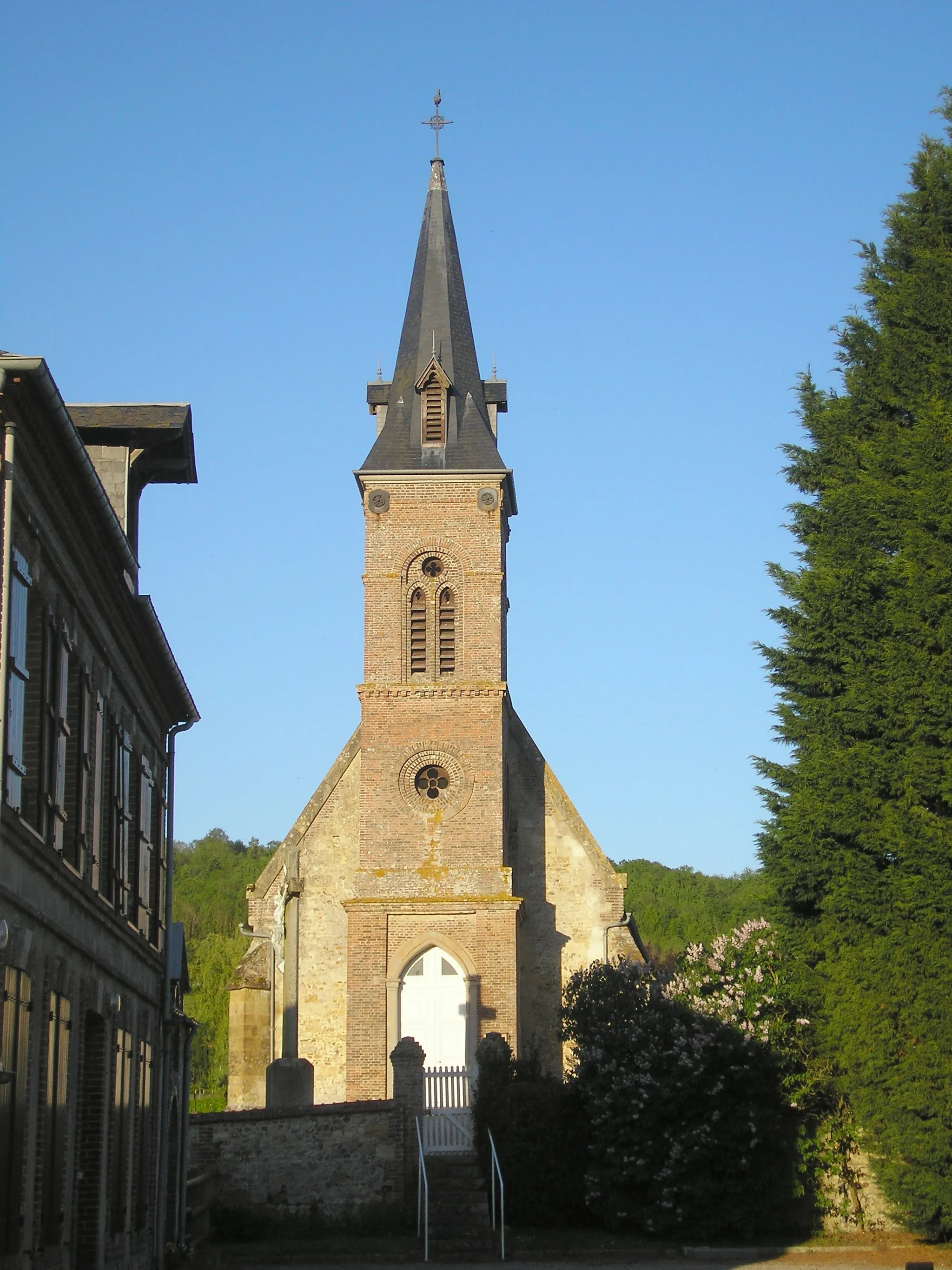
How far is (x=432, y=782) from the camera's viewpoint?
31.3m

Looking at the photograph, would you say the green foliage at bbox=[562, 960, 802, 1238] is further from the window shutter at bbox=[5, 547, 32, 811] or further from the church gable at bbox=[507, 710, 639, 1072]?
the window shutter at bbox=[5, 547, 32, 811]

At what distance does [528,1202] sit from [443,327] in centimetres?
1935

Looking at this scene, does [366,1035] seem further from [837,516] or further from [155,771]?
Answer: [837,516]

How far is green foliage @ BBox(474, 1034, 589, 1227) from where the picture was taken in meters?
22.8

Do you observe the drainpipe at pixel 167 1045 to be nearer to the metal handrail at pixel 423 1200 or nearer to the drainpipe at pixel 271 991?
the metal handrail at pixel 423 1200

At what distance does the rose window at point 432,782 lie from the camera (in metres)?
31.2

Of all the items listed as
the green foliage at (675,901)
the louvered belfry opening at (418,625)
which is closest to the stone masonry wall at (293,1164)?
the louvered belfry opening at (418,625)

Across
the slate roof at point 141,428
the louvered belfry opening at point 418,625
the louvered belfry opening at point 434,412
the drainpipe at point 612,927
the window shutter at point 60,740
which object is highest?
the louvered belfry opening at point 434,412

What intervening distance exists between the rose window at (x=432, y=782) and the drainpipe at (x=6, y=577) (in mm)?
21063

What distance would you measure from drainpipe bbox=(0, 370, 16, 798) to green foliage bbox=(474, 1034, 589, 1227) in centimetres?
1464

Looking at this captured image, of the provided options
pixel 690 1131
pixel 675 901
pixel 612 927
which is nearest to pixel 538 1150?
pixel 690 1131

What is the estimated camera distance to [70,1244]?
42.4 ft

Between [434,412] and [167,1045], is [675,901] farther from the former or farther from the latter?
[167,1045]

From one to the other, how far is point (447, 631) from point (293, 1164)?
1297 cm
